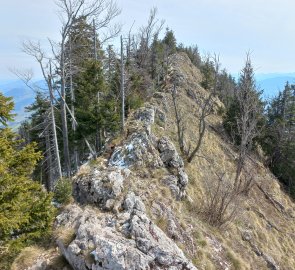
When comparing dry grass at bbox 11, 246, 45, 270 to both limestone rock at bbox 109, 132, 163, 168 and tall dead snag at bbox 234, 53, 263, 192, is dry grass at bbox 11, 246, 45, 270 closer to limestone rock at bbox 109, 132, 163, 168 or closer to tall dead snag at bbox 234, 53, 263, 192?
limestone rock at bbox 109, 132, 163, 168

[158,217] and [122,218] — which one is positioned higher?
[122,218]

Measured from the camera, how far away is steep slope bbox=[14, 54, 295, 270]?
7582 millimetres

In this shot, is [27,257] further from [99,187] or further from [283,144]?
[283,144]

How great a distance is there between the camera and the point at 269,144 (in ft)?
99.8

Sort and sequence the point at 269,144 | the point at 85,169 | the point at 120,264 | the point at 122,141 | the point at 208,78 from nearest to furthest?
the point at 120,264 → the point at 85,169 → the point at 122,141 → the point at 269,144 → the point at 208,78

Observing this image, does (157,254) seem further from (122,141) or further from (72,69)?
(72,69)

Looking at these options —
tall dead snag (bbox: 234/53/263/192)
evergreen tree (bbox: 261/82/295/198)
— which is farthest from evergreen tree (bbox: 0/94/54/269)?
evergreen tree (bbox: 261/82/295/198)

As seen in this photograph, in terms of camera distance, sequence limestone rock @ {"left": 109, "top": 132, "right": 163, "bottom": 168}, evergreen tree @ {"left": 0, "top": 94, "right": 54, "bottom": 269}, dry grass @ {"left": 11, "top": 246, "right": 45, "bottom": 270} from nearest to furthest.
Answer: evergreen tree @ {"left": 0, "top": 94, "right": 54, "bottom": 269}
dry grass @ {"left": 11, "top": 246, "right": 45, "bottom": 270}
limestone rock @ {"left": 109, "top": 132, "right": 163, "bottom": 168}

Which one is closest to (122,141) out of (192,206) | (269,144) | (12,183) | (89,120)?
(89,120)

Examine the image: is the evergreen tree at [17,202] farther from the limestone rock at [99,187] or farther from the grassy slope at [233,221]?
the grassy slope at [233,221]

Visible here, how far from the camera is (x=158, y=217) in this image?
11094mm

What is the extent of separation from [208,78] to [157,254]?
40.9 m

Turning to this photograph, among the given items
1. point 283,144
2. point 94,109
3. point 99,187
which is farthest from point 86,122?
point 283,144

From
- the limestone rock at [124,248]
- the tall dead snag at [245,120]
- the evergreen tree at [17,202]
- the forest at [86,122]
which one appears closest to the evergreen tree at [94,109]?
the forest at [86,122]
